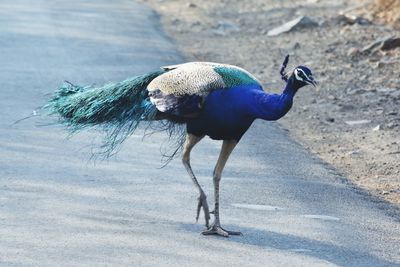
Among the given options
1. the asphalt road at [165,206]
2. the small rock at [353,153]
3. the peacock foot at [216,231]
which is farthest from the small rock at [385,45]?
the peacock foot at [216,231]

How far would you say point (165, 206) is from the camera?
25.1 ft

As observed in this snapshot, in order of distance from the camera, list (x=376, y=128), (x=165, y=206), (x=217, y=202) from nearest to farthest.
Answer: (x=217, y=202) < (x=165, y=206) < (x=376, y=128)

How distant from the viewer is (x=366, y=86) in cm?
1341

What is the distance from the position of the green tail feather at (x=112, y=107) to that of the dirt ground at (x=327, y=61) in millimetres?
2248

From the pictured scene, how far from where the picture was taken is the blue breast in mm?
6758

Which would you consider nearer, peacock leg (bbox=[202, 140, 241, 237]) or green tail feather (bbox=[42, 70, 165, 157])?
peacock leg (bbox=[202, 140, 241, 237])

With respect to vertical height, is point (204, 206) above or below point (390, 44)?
above

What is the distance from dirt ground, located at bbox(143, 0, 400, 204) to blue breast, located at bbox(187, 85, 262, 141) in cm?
208

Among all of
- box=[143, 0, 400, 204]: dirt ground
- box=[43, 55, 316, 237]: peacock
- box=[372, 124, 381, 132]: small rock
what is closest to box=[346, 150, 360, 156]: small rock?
box=[143, 0, 400, 204]: dirt ground

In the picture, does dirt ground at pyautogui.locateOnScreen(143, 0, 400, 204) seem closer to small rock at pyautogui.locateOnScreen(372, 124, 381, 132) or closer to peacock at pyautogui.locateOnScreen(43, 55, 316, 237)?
small rock at pyautogui.locateOnScreen(372, 124, 381, 132)

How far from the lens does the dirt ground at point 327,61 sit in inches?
407

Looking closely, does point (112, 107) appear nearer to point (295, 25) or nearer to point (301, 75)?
point (301, 75)

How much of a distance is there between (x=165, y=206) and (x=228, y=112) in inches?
43.9

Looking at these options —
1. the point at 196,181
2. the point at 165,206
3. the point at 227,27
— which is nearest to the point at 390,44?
the point at 227,27
